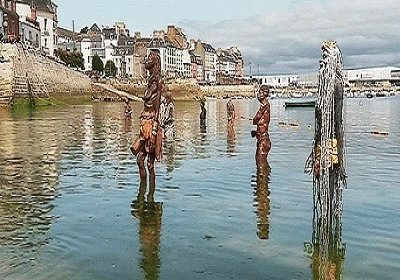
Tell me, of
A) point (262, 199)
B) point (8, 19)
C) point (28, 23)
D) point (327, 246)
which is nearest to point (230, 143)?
point (262, 199)

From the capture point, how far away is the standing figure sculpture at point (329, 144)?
8344mm

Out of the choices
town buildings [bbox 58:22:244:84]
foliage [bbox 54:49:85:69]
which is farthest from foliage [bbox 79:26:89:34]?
foliage [bbox 54:49:85:69]

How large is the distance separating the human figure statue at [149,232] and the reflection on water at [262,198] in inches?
63.7

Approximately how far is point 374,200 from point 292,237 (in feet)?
12.1

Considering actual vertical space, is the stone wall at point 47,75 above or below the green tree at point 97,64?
below

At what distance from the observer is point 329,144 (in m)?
→ 8.47

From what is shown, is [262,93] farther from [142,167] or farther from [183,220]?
[183,220]

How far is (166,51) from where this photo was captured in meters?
178

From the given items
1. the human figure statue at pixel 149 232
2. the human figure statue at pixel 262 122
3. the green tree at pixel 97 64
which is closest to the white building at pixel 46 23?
the green tree at pixel 97 64

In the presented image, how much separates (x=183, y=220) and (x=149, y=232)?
101 centimetres

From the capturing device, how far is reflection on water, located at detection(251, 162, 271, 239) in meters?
10.0

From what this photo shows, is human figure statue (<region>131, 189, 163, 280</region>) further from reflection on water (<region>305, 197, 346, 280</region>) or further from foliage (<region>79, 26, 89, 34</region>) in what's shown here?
foliage (<region>79, 26, 89, 34</region>)

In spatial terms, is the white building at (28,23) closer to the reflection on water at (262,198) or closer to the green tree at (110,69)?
the green tree at (110,69)

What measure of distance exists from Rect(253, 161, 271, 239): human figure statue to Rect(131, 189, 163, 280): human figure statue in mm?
1619
